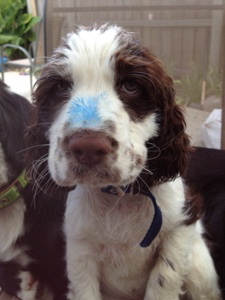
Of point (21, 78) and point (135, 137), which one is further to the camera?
point (21, 78)

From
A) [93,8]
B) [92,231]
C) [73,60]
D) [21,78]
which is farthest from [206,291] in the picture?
[21,78]

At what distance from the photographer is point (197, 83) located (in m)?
2.63

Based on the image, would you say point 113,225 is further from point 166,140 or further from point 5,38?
point 5,38

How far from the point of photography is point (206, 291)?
64.0 inches

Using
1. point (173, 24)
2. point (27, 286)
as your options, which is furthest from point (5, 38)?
point (27, 286)

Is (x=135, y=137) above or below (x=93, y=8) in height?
below

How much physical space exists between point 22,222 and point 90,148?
680mm

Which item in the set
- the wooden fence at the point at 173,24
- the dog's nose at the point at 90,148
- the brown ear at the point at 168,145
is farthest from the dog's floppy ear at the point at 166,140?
the wooden fence at the point at 173,24

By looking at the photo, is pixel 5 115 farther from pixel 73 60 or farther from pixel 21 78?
pixel 21 78

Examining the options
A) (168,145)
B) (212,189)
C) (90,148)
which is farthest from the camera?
(212,189)

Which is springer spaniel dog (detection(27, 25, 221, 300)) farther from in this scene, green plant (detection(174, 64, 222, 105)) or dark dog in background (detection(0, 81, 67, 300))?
green plant (detection(174, 64, 222, 105))

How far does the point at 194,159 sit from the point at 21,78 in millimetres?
4728

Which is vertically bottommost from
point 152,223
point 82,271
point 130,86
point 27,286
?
point 27,286

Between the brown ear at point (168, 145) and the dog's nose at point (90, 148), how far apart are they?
285mm
